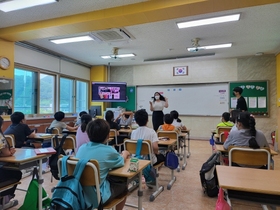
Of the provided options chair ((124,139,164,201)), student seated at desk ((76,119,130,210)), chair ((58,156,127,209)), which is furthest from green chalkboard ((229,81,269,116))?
chair ((58,156,127,209))

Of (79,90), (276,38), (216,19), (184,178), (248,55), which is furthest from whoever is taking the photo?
(79,90)

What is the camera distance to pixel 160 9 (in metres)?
3.09

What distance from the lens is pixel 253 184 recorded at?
1295mm

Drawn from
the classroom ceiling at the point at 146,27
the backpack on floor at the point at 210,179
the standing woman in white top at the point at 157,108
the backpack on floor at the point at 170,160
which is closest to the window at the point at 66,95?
the classroom ceiling at the point at 146,27

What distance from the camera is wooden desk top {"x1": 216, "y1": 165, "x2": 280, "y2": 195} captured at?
1.23m

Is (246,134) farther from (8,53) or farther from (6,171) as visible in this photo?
(8,53)

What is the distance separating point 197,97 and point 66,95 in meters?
4.76

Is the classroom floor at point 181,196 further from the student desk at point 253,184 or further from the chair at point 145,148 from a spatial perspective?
the student desk at point 253,184

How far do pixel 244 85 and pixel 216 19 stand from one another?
3.76 m

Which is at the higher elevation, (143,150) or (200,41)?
(200,41)

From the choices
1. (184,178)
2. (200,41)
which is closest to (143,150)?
(184,178)

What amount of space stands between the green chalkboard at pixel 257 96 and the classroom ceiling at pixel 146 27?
100cm

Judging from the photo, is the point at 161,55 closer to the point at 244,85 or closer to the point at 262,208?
the point at 244,85

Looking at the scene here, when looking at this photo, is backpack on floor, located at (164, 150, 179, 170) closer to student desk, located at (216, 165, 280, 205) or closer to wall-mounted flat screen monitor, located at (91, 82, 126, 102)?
student desk, located at (216, 165, 280, 205)
